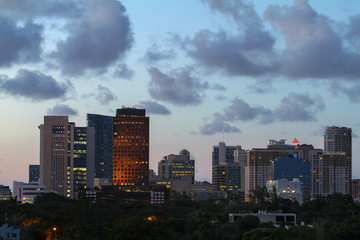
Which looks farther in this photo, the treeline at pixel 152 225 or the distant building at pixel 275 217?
the distant building at pixel 275 217

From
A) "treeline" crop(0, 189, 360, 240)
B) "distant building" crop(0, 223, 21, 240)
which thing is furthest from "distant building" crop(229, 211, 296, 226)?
"distant building" crop(0, 223, 21, 240)

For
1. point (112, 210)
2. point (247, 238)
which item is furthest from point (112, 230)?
point (112, 210)

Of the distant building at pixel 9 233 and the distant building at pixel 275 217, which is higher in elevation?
the distant building at pixel 275 217

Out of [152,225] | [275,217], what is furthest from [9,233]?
[275,217]

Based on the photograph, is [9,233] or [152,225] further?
[9,233]

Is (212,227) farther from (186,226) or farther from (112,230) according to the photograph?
(112,230)

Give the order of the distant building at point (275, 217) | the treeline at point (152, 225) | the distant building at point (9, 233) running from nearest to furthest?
the treeline at point (152, 225) → the distant building at point (9, 233) → the distant building at point (275, 217)

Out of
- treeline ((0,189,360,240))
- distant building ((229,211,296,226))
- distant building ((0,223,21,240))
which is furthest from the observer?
distant building ((229,211,296,226))

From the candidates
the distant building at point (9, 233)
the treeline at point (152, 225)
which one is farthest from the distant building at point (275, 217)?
the distant building at point (9, 233)

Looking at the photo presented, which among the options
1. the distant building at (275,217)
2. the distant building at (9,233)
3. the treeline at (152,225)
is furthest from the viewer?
the distant building at (275,217)

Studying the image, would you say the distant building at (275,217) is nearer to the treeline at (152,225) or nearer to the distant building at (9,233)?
the treeline at (152,225)

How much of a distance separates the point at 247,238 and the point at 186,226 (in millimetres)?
30276

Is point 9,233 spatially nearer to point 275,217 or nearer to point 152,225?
point 152,225

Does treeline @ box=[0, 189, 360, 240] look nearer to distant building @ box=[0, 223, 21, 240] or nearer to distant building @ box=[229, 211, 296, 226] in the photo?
distant building @ box=[0, 223, 21, 240]
